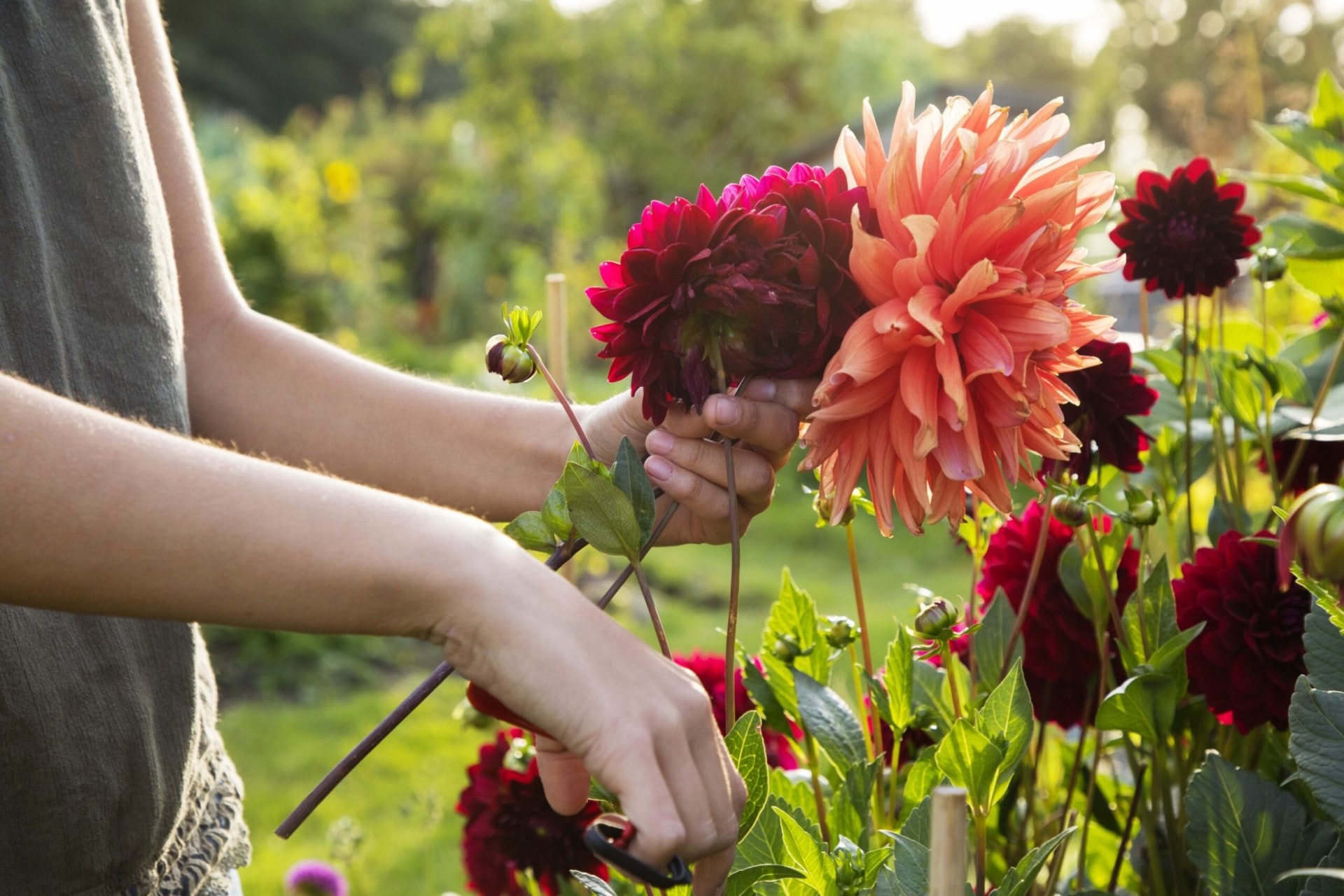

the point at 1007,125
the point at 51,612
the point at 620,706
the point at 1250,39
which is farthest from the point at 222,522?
the point at 1250,39

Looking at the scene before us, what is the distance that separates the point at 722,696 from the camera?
900 millimetres

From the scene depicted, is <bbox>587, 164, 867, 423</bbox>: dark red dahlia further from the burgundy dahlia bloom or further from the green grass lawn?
the burgundy dahlia bloom

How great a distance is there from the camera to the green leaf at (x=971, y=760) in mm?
582

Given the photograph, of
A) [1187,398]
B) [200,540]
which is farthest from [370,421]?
[1187,398]

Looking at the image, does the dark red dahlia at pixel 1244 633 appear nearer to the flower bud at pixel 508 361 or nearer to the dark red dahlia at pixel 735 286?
the dark red dahlia at pixel 735 286

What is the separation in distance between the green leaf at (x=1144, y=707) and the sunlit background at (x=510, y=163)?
489mm

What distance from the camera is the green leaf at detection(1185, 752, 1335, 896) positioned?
2.00 feet

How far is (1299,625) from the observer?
70 centimetres

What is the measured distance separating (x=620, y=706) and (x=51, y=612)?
0.41 metres

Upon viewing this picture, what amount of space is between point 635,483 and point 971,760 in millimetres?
236

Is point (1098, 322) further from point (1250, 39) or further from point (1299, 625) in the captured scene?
point (1250, 39)

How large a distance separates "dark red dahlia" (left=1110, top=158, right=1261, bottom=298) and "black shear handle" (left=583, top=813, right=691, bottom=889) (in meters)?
0.59

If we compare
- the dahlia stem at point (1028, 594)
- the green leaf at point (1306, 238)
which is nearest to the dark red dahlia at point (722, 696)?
the dahlia stem at point (1028, 594)

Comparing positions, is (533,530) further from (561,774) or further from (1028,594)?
(1028,594)
